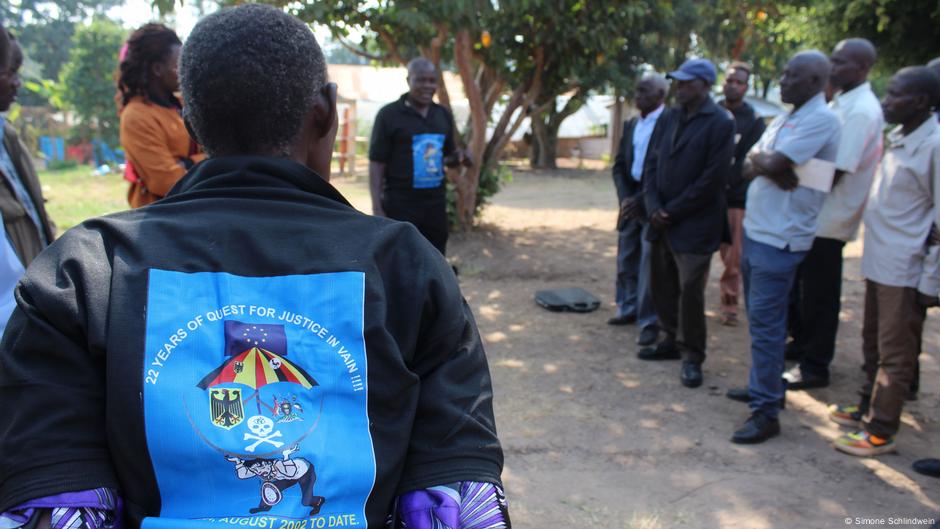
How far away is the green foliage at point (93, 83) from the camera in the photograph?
21922 mm

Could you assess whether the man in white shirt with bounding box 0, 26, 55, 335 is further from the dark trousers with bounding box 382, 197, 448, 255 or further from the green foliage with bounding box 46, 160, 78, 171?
the green foliage with bounding box 46, 160, 78, 171

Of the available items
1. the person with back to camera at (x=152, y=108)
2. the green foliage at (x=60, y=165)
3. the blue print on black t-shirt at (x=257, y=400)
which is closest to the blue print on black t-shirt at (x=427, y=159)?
the person with back to camera at (x=152, y=108)

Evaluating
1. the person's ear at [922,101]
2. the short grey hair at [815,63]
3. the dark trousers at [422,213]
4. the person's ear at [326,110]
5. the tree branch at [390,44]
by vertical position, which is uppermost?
the tree branch at [390,44]

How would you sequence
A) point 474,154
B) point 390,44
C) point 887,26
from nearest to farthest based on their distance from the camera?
point 887,26
point 390,44
point 474,154

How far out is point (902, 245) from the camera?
12.5ft

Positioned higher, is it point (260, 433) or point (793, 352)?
point (260, 433)

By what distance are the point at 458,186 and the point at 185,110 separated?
26.3 feet

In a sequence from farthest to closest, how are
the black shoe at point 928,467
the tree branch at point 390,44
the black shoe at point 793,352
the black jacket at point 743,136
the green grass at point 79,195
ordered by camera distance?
the green grass at point 79,195 < the tree branch at point 390,44 < the black jacket at point 743,136 < the black shoe at point 793,352 < the black shoe at point 928,467

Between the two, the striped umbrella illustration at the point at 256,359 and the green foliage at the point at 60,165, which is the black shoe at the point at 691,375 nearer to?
the striped umbrella illustration at the point at 256,359

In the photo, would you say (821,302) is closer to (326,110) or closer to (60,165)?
(326,110)

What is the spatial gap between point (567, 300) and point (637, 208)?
129cm

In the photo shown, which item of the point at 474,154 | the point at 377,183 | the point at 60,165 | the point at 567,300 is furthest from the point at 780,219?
the point at 60,165

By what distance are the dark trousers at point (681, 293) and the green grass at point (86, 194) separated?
22.2ft

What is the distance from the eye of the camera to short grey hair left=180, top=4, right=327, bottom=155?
1222 millimetres
